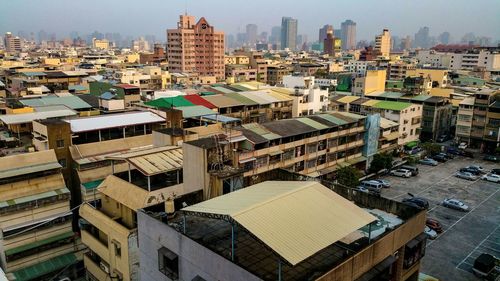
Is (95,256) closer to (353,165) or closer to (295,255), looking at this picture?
(295,255)

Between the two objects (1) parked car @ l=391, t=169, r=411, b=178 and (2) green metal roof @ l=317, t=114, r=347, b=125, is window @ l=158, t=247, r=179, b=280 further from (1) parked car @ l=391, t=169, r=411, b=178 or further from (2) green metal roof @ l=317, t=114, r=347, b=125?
(1) parked car @ l=391, t=169, r=411, b=178

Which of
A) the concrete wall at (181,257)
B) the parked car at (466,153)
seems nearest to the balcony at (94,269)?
the concrete wall at (181,257)

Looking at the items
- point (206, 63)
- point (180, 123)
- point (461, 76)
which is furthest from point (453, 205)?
point (206, 63)

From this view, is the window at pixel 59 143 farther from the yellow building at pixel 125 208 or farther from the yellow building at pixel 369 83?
the yellow building at pixel 369 83

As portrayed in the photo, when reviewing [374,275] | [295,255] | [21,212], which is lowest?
[21,212]

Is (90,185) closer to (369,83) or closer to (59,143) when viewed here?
(59,143)

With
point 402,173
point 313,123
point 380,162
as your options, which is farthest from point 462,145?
point 313,123

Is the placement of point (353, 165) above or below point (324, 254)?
below
